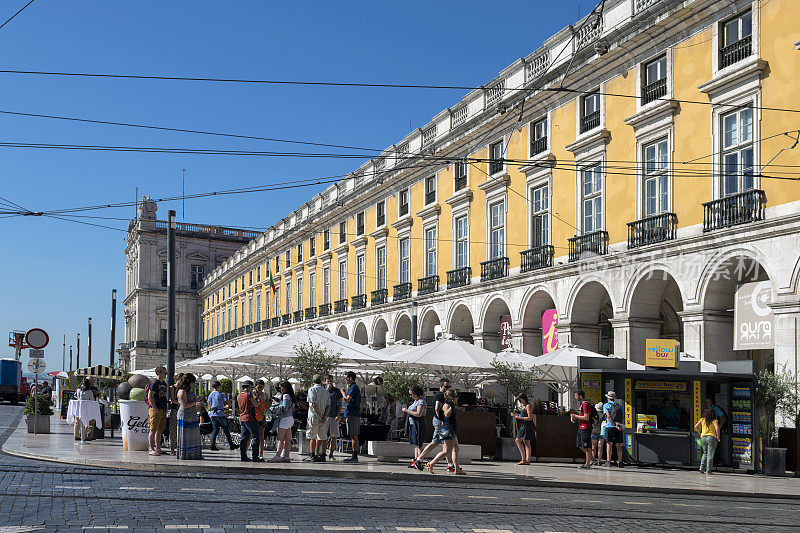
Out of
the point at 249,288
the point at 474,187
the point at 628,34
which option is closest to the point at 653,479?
the point at 628,34

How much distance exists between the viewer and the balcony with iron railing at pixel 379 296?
45.5m

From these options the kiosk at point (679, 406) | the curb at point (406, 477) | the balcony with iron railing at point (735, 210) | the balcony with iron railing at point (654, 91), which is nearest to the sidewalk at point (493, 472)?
the curb at point (406, 477)

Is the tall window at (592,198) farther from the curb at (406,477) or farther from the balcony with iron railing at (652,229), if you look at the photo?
the curb at (406,477)

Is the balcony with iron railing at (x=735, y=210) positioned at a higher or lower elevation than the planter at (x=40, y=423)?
higher

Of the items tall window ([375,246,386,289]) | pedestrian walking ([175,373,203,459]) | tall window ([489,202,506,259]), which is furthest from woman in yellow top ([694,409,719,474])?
tall window ([375,246,386,289])

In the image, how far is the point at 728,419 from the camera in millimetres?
20406

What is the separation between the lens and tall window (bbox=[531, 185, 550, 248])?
3234 cm

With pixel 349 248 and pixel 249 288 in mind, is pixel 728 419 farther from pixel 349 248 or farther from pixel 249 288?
pixel 249 288

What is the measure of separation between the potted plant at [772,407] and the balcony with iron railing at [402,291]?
23.6 meters

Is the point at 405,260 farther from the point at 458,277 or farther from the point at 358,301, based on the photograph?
the point at 358,301

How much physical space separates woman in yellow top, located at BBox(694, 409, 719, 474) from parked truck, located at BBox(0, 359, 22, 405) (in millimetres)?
53666

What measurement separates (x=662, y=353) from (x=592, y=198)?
31.7 feet

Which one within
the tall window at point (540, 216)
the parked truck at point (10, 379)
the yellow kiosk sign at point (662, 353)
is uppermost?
the tall window at point (540, 216)

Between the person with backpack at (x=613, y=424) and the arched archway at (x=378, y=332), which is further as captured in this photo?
the arched archway at (x=378, y=332)
